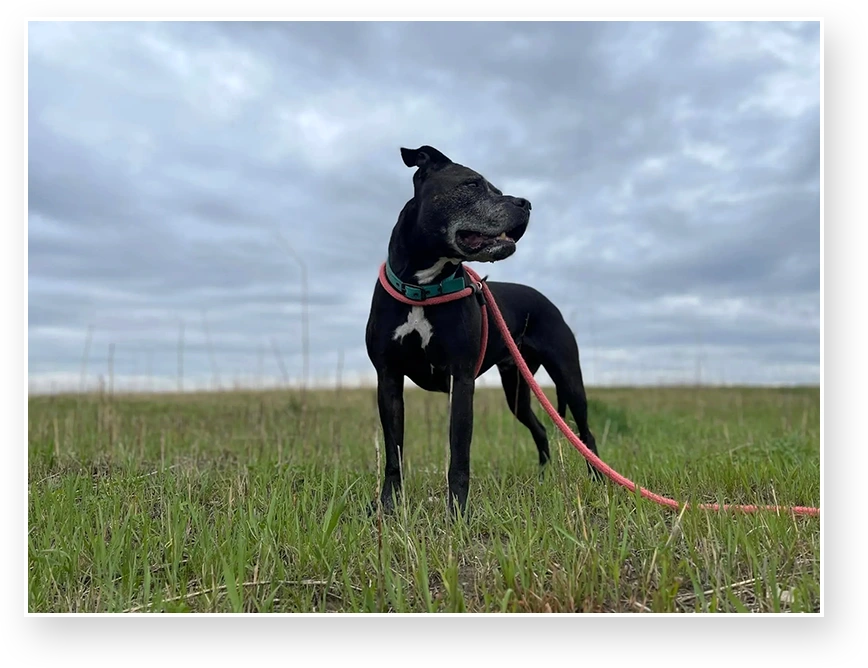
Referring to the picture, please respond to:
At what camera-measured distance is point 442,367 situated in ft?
11.9

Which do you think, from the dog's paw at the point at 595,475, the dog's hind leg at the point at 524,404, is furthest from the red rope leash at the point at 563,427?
the dog's hind leg at the point at 524,404

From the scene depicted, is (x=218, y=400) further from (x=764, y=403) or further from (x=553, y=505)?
(x=764, y=403)

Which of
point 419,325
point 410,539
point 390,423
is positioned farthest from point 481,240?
point 410,539

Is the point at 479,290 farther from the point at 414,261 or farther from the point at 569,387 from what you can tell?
the point at 569,387

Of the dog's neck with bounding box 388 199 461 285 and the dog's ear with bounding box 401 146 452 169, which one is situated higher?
the dog's ear with bounding box 401 146 452 169

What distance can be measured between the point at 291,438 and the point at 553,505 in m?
3.82

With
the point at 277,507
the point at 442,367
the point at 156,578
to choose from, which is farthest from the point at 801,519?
the point at 156,578

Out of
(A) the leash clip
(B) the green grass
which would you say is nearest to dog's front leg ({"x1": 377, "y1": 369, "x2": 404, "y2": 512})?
(B) the green grass

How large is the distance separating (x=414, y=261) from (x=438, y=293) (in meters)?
0.24

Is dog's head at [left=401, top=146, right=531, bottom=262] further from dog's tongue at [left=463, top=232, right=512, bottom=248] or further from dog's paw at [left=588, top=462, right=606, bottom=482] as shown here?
dog's paw at [left=588, top=462, right=606, bottom=482]

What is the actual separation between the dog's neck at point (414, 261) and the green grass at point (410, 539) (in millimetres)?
1222

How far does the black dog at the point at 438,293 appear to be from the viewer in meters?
3.42

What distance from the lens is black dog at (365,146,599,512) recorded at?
3.42 meters

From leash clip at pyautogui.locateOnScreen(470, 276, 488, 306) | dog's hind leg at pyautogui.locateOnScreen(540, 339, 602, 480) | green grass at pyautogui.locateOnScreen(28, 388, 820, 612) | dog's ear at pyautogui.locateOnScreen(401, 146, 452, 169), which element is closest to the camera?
green grass at pyautogui.locateOnScreen(28, 388, 820, 612)
